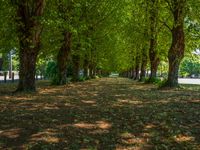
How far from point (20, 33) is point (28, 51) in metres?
1.00

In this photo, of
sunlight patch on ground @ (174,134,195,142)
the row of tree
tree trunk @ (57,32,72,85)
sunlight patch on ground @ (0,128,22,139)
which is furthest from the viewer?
tree trunk @ (57,32,72,85)

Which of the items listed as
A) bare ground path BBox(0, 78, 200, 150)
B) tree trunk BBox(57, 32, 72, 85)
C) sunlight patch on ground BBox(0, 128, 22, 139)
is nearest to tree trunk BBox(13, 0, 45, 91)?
bare ground path BBox(0, 78, 200, 150)

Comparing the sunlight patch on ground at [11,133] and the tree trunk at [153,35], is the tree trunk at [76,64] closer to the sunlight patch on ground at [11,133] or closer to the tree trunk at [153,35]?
the tree trunk at [153,35]

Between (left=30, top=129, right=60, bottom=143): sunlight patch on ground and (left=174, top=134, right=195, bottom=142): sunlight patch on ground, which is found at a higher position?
(left=30, top=129, right=60, bottom=143): sunlight patch on ground

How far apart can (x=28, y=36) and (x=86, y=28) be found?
647 centimetres

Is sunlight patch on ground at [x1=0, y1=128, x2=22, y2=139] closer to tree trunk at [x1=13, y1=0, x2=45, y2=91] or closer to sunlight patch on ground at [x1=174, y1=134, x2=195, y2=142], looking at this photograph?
sunlight patch on ground at [x1=174, y1=134, x2=195, y2=142]

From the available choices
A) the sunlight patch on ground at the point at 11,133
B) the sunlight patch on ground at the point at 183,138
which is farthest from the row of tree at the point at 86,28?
the sunlight patch on ground at the point at 183,138

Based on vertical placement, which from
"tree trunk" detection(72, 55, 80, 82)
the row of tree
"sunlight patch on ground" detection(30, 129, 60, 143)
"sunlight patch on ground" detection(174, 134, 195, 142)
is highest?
the row of tree

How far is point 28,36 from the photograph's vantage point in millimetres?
19391

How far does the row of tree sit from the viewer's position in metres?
19.6

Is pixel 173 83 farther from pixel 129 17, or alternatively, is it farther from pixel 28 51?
pixel 129 17

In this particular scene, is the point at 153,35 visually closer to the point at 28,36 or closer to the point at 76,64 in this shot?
the point at 76,64

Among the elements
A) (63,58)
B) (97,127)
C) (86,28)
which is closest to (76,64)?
(63,58)

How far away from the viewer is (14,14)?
68.4ft
